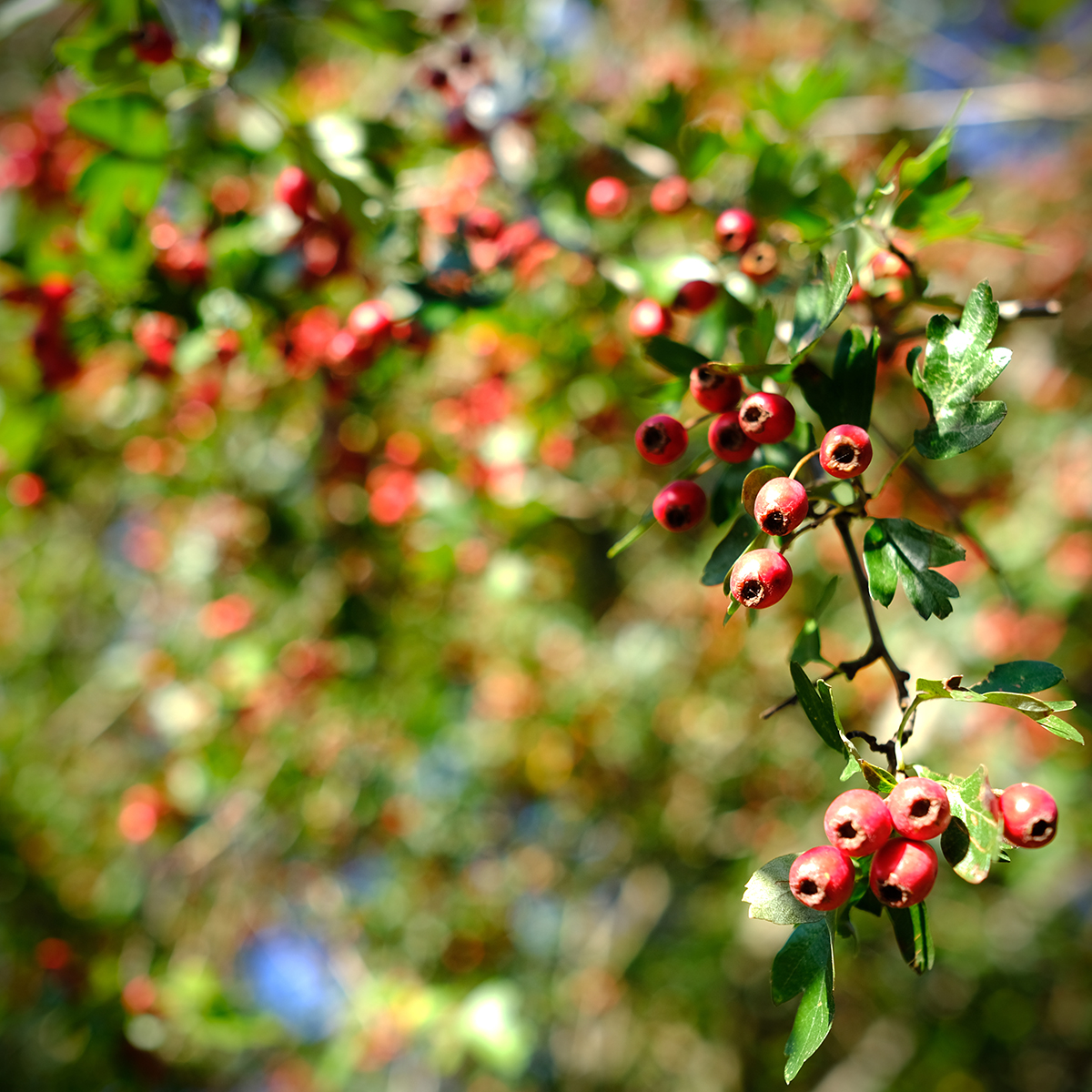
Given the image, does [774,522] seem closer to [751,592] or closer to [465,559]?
[751,592]

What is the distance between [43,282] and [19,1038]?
3.15 m

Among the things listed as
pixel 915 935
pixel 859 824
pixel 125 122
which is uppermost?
pixel 125 122

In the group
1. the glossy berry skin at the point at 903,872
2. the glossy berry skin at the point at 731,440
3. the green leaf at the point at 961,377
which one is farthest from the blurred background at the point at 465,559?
the glossy berry skin at the point at 903,872

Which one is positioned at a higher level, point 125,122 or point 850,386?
point 125,122

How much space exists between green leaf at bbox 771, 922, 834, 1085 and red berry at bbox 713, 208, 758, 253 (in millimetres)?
1032

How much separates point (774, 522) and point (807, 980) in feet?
1.50

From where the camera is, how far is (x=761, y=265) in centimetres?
130

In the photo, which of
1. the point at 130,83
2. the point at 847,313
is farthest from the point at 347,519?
the point at 847,313

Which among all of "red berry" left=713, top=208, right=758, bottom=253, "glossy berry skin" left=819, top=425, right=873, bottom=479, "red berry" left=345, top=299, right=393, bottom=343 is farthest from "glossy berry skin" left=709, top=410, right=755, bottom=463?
"red berry" left=345, top=299, right=393, bottom=343

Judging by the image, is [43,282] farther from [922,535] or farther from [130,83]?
[922,535]

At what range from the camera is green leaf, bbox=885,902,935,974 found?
806 millimetres

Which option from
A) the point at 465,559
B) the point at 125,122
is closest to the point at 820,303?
the point at 125,122

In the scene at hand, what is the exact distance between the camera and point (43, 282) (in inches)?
72.4

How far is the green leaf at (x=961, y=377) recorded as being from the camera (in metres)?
0.87
